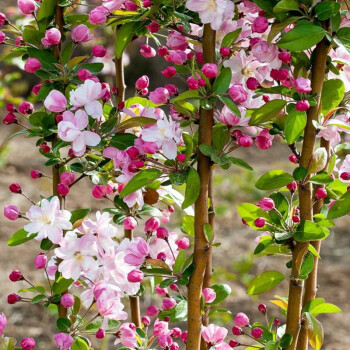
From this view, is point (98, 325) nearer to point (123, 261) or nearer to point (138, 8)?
point (123, 261)

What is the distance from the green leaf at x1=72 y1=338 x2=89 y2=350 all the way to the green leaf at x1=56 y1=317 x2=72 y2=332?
4 cm

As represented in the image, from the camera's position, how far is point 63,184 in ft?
4.34

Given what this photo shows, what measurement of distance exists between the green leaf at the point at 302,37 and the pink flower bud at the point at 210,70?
0.12m

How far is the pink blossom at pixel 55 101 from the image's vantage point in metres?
1.23

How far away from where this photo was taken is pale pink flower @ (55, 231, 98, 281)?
1.27 metres

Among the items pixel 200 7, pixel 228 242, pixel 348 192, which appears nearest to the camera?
pixel 200 7

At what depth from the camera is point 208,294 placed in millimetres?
1314

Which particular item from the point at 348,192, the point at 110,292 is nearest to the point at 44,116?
the point at 110,292

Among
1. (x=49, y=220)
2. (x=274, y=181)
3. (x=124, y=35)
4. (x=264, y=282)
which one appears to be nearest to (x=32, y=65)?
(x=124, y=35)

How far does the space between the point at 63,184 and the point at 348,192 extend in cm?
55

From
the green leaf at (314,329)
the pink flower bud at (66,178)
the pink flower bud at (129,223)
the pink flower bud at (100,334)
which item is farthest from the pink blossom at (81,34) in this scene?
the green leaf at (314,329)

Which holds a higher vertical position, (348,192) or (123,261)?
(348,192)

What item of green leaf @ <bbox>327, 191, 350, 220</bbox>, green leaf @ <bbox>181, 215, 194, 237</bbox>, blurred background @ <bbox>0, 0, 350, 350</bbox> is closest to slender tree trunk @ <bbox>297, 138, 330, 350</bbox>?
green leaf @ <bbox>327, 191, 350, 220</bbox>

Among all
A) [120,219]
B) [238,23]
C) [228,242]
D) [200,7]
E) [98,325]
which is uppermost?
[200,7]
